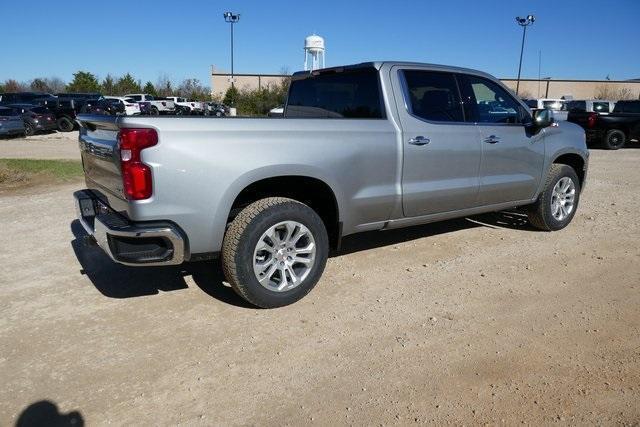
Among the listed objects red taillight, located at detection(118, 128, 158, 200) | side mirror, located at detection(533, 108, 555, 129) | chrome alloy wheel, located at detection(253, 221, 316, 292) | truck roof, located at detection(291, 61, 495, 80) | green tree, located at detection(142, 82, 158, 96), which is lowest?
chrome alloy wheel, located at detection(253, 221, 316, 292)

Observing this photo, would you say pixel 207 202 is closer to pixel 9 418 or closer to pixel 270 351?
pixel 270 351

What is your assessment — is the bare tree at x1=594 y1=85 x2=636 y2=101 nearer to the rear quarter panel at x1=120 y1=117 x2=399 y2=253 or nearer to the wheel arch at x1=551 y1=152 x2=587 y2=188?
the wheel arch at x1=551 y1=152 x2=587 y2=188

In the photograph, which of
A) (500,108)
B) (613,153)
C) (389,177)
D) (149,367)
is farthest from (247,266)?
(613,153)

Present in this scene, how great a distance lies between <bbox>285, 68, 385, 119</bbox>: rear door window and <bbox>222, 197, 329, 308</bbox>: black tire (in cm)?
119

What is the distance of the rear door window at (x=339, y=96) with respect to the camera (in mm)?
4355

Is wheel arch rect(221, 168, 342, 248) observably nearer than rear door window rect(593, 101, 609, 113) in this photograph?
Yes

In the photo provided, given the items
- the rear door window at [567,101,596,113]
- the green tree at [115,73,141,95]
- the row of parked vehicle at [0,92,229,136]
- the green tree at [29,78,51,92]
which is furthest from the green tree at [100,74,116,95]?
the rear door window at [567,101,596,113]

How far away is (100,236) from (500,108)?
13.3ft

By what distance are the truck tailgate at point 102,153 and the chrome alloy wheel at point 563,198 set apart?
4.79m

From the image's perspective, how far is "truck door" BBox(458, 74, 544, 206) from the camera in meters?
4.91

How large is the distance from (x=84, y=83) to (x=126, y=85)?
4.69 meters

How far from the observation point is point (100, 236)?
11.2ft

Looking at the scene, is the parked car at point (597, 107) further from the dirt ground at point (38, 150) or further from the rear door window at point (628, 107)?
the dirt ground at point (38, 150)

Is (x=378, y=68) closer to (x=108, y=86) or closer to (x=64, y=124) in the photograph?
(x=64, y=124)
